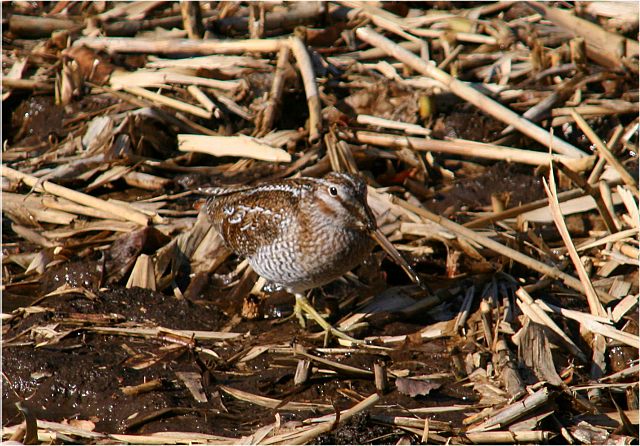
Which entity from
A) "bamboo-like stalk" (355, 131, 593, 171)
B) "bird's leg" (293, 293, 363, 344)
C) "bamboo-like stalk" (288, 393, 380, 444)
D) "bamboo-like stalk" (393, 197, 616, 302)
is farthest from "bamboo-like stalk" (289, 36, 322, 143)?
"bamboo-like stalk" (288, 393, 380, 444)

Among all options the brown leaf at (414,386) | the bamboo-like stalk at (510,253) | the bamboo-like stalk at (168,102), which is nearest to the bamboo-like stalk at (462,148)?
the bamboo-like stalk at (510,253)

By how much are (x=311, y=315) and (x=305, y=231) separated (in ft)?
2.14

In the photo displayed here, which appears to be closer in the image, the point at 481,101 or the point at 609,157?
the point at 609,157

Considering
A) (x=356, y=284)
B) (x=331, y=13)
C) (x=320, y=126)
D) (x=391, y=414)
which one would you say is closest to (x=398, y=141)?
(x=320, y=126)

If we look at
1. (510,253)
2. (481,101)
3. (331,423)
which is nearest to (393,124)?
(481,101)

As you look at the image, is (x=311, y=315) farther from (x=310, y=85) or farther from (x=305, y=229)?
(x=310, y=85)

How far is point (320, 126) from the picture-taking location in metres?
7.31

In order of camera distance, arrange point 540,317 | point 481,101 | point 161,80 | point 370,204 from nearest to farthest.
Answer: point 540,317
point 370,204
point 481,101
point 161,80

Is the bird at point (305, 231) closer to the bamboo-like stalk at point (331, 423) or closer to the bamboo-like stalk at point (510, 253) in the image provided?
the bamboo-like stalk at point (510, 253)

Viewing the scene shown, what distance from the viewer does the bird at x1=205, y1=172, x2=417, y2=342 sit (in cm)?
562

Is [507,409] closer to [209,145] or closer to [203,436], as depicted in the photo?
[203,436]

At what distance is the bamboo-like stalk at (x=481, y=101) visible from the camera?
7141 mm

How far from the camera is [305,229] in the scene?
571 centimetres

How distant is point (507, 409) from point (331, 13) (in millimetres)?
5213
